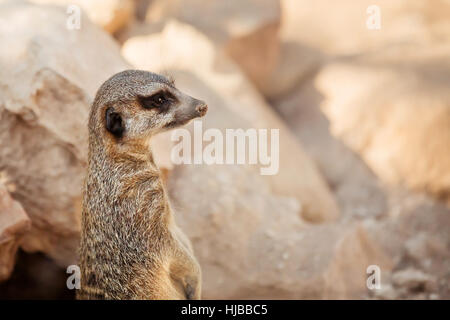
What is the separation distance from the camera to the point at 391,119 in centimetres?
495

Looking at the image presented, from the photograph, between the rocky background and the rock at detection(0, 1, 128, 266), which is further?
the rocky background

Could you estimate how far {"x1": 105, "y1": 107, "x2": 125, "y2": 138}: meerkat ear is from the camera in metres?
2.52

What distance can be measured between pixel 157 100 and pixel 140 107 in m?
0.08

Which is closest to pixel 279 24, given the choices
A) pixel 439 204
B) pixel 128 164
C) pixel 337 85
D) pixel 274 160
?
pixel 337 85

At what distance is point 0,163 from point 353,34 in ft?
14.0

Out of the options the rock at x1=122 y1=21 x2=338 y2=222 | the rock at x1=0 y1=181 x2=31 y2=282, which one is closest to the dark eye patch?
the rock at x1=0 y1=181 x2=31 y2=282

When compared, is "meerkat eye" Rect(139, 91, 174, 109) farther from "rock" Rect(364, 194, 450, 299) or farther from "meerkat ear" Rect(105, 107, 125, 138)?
"rock" Rect(364, 194, 450, 299)

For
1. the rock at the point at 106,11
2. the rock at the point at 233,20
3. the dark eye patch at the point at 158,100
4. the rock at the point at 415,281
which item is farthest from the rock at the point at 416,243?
the rock at the point at 106,11

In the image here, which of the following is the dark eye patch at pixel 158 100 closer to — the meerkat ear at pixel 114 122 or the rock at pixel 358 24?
the meerkat ear at pixel 114 122

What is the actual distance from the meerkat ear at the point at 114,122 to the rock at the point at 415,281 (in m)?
2.24

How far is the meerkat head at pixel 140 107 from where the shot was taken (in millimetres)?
2498

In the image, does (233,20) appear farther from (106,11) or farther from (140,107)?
(140,107)
